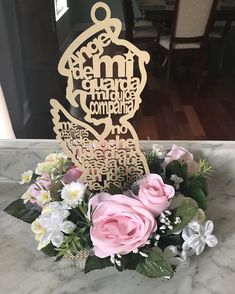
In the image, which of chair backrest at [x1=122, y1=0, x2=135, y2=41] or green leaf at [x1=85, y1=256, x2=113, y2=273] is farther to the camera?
chair backrest at [x1=122, y1=0, x2=135, y2=41]

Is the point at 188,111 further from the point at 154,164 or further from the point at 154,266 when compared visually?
the point at 154,266

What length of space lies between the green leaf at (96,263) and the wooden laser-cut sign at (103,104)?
0.13 meters

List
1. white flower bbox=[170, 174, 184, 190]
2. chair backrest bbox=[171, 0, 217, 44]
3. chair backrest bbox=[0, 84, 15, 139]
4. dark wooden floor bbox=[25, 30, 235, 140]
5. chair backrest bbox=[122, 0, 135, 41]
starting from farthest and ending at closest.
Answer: chair backrest bbox=[122, 0, 135, 41], chair backrest bbox=[171, 0, 217, 44], dark wooden floor bbox=[25, 30, 235, 140], chair backrest bbox=[0, 84, 15, 139], white flower bbox=[170, 174, 184, 190]

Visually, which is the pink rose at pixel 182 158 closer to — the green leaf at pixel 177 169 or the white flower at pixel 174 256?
the green leaf at pixel 177 169

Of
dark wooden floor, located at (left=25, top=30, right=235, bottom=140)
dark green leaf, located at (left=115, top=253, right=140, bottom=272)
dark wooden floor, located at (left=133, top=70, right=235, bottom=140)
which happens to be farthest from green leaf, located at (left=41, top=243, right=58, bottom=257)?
dark wooden floor, located at (left=133, top=70, right=235, bottom=140)

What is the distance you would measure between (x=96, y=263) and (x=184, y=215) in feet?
0.52

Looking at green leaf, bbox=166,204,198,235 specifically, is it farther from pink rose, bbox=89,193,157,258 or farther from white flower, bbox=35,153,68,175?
white flower, bbox=35,153,68,175

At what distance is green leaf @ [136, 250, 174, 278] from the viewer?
1.87 ft

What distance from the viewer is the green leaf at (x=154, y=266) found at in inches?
22.4

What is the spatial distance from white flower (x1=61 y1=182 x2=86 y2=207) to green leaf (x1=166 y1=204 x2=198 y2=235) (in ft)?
0.50

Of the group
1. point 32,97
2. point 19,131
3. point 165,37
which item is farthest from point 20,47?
point 165,37

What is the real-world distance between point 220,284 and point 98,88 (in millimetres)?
366

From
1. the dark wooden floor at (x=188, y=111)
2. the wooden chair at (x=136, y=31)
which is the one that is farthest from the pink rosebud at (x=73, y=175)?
the wooden chair at (x=136, y=31)

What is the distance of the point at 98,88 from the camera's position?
0.60 metres
